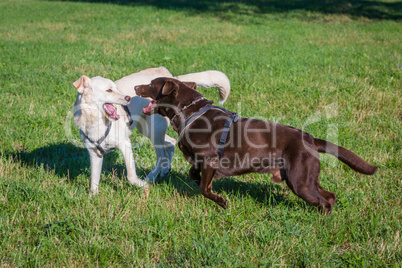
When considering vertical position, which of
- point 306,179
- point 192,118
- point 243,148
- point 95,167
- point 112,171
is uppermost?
point 192,118

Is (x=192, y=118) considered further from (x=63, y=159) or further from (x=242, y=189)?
(x=63, y=159)

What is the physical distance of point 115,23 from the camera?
721 inches

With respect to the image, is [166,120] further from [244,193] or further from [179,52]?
[179,52]

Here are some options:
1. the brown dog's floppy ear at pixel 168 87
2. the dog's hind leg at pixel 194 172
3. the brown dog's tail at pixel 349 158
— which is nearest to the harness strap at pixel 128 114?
the brown dog's floppy ear at pixel 168 87

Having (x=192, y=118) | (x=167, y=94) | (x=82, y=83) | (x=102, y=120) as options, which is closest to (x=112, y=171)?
(x=102, y=120)

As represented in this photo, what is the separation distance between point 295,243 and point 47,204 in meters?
2.52

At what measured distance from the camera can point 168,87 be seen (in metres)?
3.97

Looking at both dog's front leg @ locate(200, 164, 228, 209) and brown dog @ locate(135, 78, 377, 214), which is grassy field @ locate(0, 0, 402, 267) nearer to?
dog's front leg @ locate(200, 164, 228, 209)

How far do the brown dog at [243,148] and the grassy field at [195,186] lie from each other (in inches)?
14.7

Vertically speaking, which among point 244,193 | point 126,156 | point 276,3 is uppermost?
point 276,3

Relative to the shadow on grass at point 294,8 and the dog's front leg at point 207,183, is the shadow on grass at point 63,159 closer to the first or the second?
the dog's front leg at point 207,183

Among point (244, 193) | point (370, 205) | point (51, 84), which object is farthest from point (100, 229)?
point (51, 84)

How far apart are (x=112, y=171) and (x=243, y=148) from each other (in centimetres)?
219

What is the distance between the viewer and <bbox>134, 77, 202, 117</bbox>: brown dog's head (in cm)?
400
